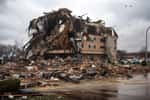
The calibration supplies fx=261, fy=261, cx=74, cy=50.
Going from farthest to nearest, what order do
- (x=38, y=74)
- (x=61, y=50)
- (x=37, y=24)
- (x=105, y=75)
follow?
(x=37, y=24), (x=61, y=50), (x=105, y=75), (x=38, y=74)

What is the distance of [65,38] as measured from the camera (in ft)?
171

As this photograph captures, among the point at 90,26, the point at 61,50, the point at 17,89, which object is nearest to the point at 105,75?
the point at 17,89

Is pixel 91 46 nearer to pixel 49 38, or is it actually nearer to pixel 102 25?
pixel 102 25

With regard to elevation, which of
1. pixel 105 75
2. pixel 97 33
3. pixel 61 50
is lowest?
pixel 105 75

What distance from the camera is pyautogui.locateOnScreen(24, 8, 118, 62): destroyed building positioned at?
175ft

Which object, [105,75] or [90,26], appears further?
[90,26]

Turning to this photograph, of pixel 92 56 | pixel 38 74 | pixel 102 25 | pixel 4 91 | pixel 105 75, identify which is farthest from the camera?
pixel 102 25

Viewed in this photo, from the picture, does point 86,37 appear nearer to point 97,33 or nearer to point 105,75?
point 97,33

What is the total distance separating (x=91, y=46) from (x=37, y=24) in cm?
1390

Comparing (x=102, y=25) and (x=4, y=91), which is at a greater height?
(x=102, y=25)

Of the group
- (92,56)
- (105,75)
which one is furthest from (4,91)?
(92,56)

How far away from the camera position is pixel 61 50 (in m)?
53.0

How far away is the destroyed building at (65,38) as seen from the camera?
175 feet

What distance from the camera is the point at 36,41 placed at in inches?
2217
